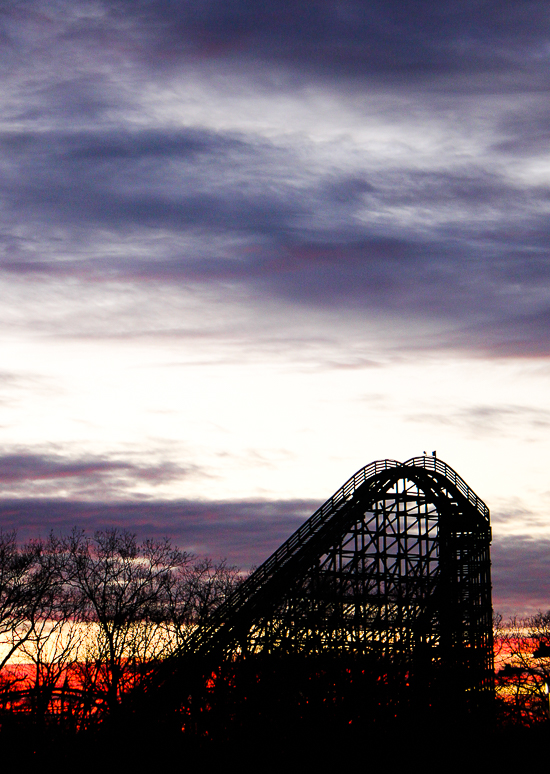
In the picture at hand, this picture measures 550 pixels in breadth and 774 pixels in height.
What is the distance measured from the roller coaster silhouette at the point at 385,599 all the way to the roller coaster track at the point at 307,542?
5 cm

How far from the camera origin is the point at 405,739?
30641 mm

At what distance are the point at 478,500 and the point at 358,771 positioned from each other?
15775mm

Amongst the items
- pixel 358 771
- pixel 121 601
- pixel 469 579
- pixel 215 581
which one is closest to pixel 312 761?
pixel 358 771

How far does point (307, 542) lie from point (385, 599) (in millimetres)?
4432

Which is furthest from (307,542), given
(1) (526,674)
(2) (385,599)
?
(1) (526,674)

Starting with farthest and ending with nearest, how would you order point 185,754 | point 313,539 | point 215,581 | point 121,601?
1. point 215,581
2. point 121,601
3. point 313,539
4. point 185,754

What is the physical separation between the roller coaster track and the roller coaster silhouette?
0.15 feet

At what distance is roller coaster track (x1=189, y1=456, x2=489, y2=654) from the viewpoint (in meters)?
32.5

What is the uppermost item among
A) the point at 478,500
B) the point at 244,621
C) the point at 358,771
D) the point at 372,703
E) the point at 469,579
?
the point at 478,500

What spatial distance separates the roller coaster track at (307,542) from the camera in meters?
32.5

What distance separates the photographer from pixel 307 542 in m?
36.2

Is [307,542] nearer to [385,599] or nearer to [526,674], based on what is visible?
[385,599]

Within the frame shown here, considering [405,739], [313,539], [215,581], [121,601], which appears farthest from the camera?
[215,581]

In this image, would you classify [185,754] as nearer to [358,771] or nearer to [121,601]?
[358,771]
